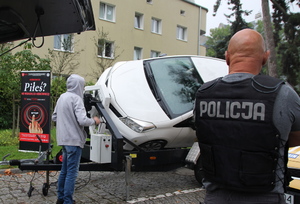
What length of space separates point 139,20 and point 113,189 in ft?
69.2

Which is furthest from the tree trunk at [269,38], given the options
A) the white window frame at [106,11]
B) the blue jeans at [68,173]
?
the white window frame at [106,11]

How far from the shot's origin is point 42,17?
3.46m

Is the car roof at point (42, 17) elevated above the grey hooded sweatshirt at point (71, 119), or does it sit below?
above

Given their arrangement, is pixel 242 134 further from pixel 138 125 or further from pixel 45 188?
pixel 45 188

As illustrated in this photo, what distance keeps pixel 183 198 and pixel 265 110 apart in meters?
3.69

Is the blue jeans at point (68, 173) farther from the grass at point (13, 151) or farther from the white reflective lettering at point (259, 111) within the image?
the white reflective lettering at point (259, 111)

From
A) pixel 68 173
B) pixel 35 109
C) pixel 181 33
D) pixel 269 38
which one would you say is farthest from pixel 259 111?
pixel 181 33

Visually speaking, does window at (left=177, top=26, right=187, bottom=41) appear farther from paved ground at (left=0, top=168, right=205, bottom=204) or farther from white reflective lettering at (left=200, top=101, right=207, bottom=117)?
white reflective lettering at (left=200, top=101, right=207, bottom=117)

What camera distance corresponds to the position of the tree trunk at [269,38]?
13.2 meters

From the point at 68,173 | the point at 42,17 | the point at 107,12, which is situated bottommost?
the point at 68,173

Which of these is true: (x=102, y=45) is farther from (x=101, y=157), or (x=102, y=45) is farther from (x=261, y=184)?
(x=261, y=184)

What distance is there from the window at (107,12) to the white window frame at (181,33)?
7154 millimetres

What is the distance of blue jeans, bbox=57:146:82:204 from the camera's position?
4152mm

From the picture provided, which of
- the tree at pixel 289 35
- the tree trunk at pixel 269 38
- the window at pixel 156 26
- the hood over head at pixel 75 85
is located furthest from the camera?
the window at pixel 156 26
